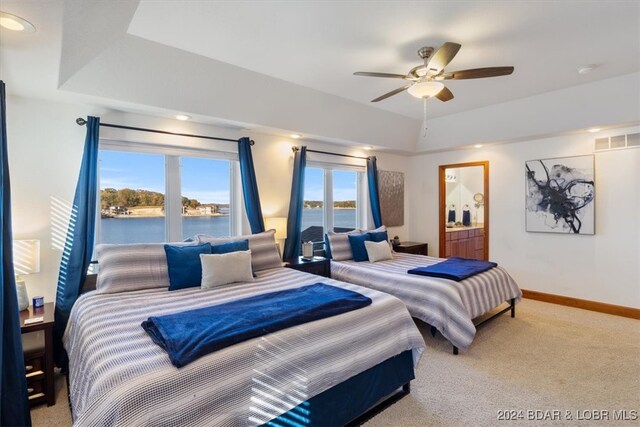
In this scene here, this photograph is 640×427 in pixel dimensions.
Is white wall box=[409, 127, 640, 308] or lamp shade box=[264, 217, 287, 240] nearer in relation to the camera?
white wall box=[409, 127, 640, 308]

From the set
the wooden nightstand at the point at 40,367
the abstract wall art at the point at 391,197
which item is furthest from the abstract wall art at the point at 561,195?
the wooden nightstand at the point at 40,367

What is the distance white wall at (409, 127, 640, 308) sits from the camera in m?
3.70

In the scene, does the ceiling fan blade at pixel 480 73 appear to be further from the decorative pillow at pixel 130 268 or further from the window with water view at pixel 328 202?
the decorative pillow at pixel 130 268

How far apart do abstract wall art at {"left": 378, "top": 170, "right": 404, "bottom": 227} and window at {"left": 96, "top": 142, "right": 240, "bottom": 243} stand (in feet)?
8.85

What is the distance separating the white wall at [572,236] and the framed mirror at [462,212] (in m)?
0.83

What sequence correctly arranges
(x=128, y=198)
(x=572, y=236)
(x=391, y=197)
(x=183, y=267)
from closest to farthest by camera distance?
(x=183, y=267)
(x=128, y=198)
(x=572, y=236)
(x=391, y=197)

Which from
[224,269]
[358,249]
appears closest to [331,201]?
[358,249]

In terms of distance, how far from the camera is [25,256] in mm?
2291

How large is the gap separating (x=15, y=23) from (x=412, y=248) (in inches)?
204

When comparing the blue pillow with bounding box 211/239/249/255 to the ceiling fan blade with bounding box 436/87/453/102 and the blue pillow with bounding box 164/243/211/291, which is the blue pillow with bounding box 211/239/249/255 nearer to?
the blue pillow with bounding box 164/243/211/291

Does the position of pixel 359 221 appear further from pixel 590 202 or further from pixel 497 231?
pixel 590 202

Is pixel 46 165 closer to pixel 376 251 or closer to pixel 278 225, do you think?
pixel 278 225

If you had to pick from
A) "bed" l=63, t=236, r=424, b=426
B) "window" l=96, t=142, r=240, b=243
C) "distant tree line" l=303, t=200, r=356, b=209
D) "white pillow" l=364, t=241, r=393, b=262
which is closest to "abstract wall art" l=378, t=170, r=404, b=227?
"distant tree line" l=303, t=200, r=356, b=209

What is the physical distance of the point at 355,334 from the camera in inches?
76.3
